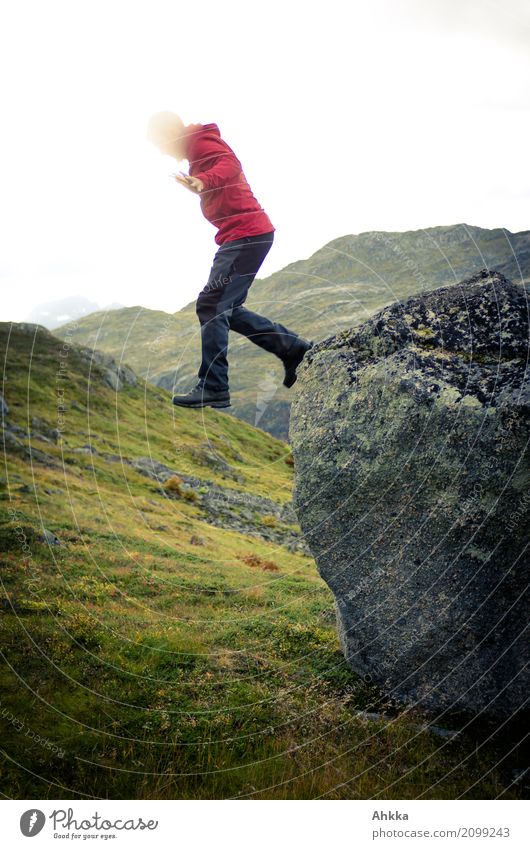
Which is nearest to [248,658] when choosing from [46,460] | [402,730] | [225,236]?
[402,730]

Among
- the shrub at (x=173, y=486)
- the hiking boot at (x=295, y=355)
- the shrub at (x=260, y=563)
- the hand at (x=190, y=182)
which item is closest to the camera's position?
the hand at (x=190, y=182)

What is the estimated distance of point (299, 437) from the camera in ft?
29.2

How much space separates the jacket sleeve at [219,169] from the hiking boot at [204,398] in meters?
2.51

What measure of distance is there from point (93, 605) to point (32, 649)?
9.08 ft

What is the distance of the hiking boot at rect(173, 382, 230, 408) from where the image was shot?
7.68 m

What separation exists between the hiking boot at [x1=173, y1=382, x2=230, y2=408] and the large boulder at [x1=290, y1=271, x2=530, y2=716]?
155cm

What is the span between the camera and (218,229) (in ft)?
24.9

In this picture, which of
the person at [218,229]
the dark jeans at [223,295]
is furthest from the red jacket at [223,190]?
the dark jeans at [223,295]

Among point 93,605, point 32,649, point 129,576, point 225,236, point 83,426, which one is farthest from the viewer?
point 83,426

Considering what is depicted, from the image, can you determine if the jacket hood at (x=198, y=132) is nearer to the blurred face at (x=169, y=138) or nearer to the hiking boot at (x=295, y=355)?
Result: the blurred face at (x=169, y=138)

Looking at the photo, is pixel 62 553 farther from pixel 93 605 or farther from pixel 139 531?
pixel 139 531
